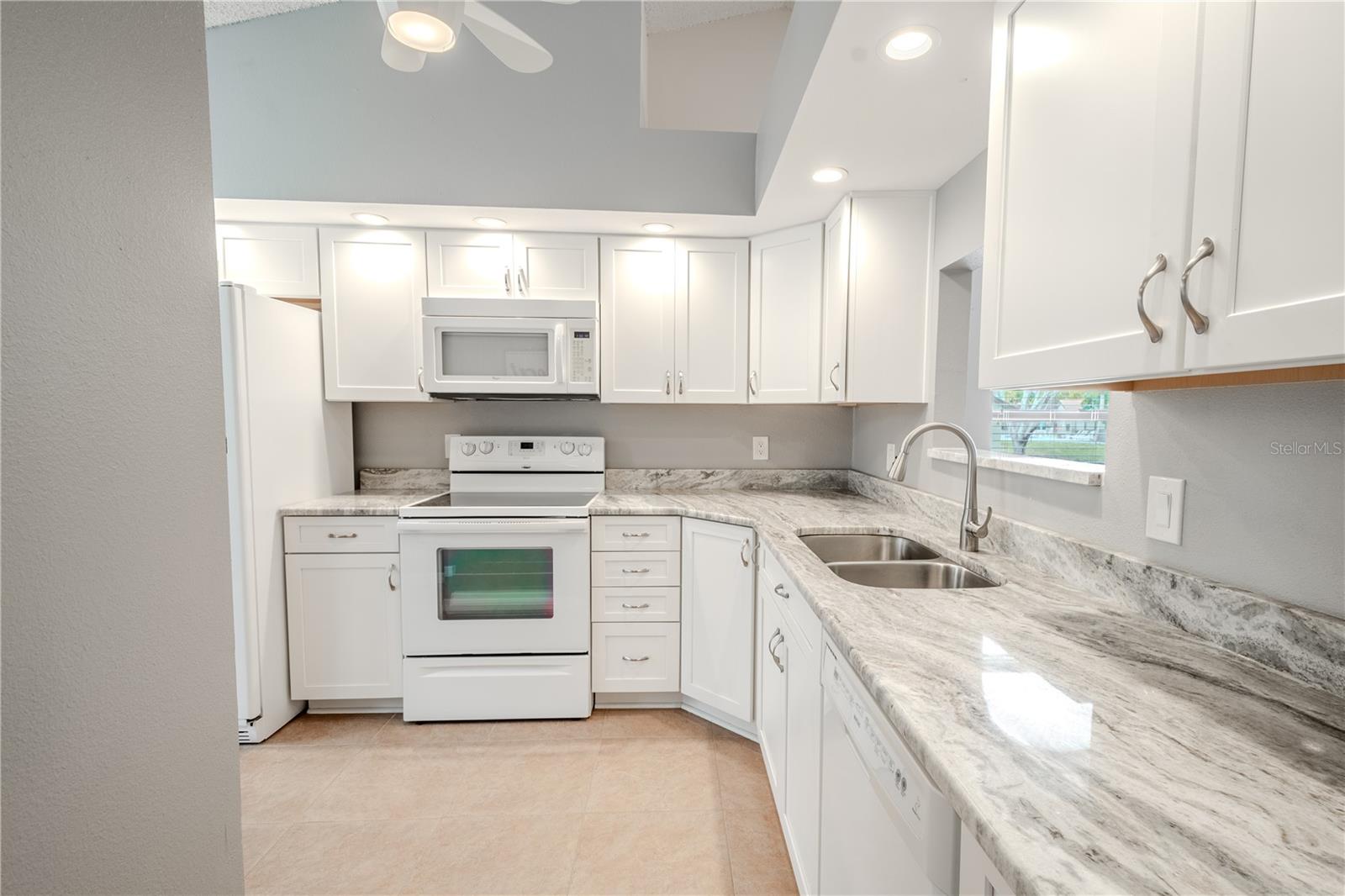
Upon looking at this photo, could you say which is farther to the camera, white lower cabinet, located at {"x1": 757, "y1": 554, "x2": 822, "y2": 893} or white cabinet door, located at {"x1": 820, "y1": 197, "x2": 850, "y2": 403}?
white cabinet door, located at {"x1": 820, "y1": 197, "x2": 850, "y2": 403}

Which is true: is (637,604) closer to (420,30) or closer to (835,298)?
(835,298)

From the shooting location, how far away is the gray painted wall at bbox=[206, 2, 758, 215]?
2178 mm

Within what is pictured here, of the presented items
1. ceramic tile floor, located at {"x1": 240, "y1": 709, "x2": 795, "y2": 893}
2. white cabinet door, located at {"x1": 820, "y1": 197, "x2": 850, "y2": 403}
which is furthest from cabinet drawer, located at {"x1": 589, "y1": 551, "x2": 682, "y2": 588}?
white cabinet door, located at {"x1": 820, "y1": 197, "x2": 850, "y2": 403}

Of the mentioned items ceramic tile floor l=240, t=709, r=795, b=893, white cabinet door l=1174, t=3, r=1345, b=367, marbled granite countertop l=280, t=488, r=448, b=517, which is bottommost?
ceramic tile floor l=240, t=709, r=795, b=893

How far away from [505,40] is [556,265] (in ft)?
3.80

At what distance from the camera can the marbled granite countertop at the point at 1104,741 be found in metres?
0.44

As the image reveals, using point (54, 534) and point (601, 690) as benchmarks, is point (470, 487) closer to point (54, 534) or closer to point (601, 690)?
point (601, 690)

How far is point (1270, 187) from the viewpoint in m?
→ 0.52

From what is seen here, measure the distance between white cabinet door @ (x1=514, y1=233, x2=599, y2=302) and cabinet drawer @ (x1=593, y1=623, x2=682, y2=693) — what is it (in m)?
1.52

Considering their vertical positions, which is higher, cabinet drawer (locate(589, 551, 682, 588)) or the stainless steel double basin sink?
the stainless steel double basin sink

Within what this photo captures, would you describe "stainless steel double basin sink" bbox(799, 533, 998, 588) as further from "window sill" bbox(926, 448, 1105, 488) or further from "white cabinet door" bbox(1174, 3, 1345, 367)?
"white cabinet door" bbox(1174, 3, 1345, 367)

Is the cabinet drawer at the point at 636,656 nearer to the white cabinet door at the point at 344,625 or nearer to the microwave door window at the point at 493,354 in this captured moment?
the white cabinet door at the point at 344,625

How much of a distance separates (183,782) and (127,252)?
78 cm

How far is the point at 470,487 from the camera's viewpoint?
2.72m
